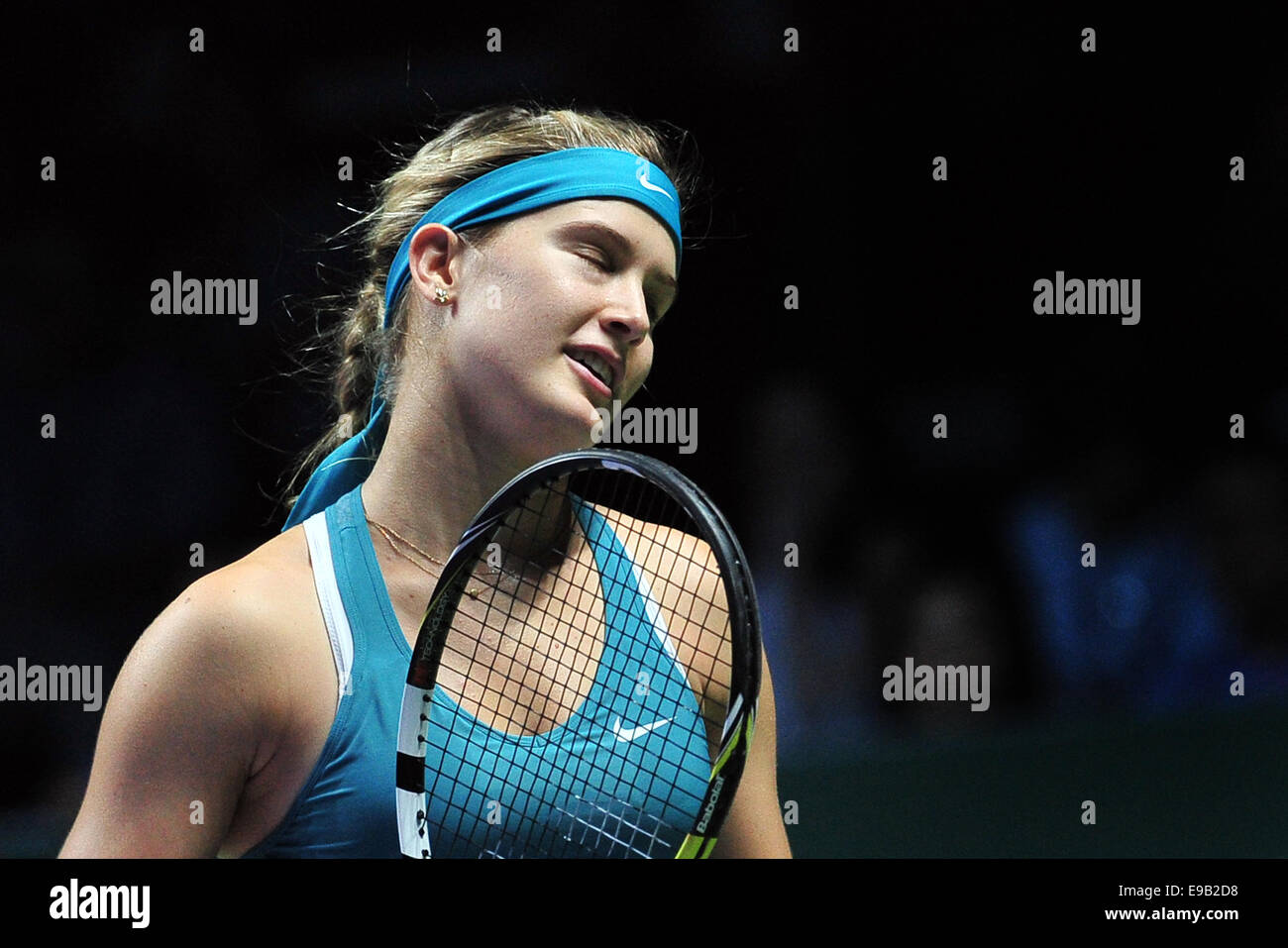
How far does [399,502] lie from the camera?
1.43 metres

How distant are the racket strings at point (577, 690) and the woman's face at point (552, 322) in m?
0.07

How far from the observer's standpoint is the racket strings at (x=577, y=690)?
4.35 feet

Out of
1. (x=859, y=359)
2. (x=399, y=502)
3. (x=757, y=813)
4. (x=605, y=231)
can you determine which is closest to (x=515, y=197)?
(x=605, y=231)

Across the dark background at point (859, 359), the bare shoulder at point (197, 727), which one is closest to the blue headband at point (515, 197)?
the bare shoulder at point (197, 727)

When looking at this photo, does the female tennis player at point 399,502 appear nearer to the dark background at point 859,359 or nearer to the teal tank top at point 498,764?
the teal tank top at point 498,764

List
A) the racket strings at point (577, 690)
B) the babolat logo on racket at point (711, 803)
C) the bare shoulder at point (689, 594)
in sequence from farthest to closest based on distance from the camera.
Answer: the bare shoulder at point (689, 594) → the racket strings at point (577, 690) → the babolat logo on racket at point (711, 803)

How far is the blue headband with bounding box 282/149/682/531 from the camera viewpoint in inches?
56.9

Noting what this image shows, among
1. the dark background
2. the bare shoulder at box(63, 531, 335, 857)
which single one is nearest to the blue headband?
the bare shoulder at box(63, 531, 335, 857)

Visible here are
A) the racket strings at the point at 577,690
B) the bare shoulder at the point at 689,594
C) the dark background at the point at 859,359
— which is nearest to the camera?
the racket strings at the point at 577,690

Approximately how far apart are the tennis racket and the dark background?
45.0 inches

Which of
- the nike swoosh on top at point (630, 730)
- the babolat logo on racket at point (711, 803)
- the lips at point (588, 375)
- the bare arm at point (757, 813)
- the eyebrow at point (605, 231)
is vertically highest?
the eyebrow at point (605, 231)

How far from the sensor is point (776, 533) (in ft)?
8.85

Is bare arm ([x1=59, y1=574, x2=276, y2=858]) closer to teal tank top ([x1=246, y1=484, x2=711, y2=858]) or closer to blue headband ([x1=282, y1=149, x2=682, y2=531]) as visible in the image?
teal tank top ([x1=246, y1=484, x2=711, y2=858])
